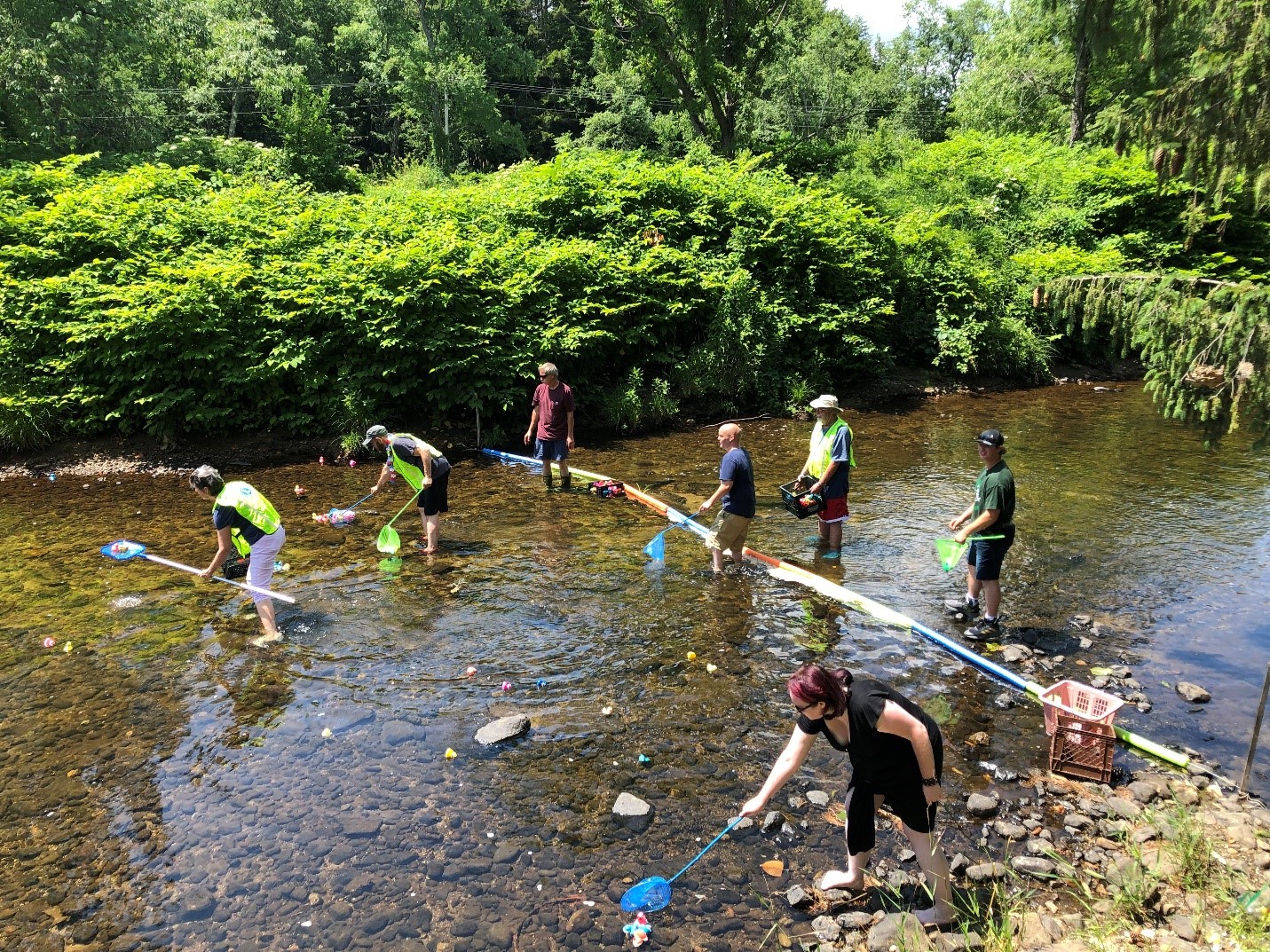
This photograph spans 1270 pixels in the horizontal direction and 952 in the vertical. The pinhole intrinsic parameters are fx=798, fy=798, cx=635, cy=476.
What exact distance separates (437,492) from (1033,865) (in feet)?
25.7

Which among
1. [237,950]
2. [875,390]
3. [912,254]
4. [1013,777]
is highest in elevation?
[912,254]

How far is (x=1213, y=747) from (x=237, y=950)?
23.3 feet

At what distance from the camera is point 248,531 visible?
828 cm

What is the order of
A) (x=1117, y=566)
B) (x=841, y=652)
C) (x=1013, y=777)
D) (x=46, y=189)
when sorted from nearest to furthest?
(x=1013, y=777), (x=841, y=652), (x=1117, y=566), (x=46, y=189)

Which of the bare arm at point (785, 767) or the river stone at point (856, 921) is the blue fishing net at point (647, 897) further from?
the river stone at point (856, 921)

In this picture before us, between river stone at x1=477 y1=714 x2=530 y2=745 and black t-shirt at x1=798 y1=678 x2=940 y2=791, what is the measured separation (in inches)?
120

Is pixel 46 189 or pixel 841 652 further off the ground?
pixel 46 189

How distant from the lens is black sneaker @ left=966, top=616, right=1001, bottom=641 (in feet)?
26.3

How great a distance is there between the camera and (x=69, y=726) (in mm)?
7035

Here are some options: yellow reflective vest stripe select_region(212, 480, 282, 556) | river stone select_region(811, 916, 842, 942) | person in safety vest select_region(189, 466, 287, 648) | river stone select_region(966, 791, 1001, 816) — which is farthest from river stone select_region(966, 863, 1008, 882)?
yellow reflective vest stripe select_region(212, 480, 282, 556)

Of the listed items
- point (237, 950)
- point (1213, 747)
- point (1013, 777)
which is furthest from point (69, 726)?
point (1213, 747)

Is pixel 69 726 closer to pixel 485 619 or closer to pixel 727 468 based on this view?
pixel 485 619

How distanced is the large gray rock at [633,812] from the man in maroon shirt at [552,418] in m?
7.69

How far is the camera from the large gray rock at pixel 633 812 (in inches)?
226
